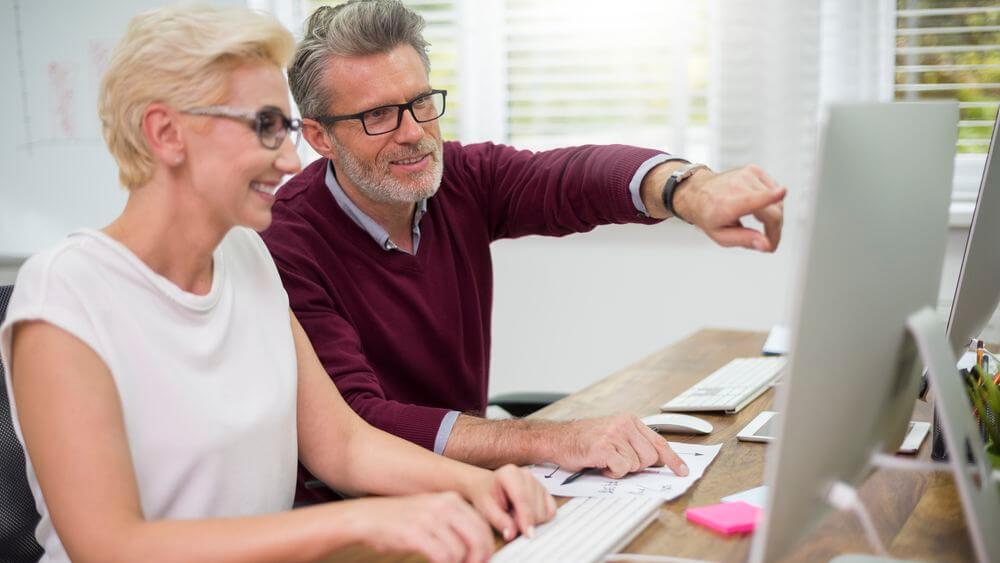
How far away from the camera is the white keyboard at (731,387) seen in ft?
5.56

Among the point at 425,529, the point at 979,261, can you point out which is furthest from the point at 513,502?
the point at 979,261

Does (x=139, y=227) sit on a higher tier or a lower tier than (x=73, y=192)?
higher

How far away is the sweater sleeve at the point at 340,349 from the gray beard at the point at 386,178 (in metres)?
0.17

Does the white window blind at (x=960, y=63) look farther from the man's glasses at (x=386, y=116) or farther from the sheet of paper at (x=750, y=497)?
the sheet of paper at (x=750, y=497)

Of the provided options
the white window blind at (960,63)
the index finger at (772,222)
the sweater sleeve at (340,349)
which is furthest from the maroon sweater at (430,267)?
the white window blind at (960,63)

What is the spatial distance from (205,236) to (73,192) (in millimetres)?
2898

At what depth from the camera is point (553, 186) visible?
6.17ft

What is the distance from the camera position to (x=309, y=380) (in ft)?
4.48

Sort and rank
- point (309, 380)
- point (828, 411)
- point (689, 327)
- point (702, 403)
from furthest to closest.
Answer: point (689, 327), point (702, 403), point (309, 380), point (828, 411)

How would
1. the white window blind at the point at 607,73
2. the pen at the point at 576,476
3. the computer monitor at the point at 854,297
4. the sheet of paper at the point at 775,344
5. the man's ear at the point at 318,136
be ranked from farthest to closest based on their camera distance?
the white window blind at the point at 607,73
the sheet of paper at the point at 775,344
the man's ear at the point at 318,136
the pen at the point at 576,476
the computer monitor at the point at 854,297

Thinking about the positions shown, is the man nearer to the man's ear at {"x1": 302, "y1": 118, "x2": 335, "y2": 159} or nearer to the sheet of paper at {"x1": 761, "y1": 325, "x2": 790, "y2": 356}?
the man's ear at {"x1": 302, "y1": 118, "x2": 335, "y2": 159}

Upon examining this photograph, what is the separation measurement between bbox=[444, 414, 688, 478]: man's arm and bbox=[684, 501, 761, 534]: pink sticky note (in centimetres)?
14

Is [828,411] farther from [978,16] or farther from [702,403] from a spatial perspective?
[978,16]

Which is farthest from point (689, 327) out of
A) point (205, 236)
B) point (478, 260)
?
point (205, 236)
